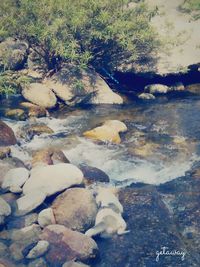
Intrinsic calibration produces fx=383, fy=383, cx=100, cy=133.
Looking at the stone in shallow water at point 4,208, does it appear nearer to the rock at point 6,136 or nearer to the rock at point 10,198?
the rock at point 10,198

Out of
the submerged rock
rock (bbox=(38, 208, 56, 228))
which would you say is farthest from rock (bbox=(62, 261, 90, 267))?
the submerged rock

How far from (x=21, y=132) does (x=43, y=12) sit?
5309 millimetres

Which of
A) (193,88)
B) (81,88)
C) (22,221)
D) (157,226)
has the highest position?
(81,88)

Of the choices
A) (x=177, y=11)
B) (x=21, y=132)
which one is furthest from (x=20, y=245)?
(x=177, y=11)

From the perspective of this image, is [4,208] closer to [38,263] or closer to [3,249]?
[3,249]

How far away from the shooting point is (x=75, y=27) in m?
15.0

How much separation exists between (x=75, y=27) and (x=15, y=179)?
782 cm

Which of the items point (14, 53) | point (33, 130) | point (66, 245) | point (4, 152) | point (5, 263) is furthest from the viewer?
point (14, 53)

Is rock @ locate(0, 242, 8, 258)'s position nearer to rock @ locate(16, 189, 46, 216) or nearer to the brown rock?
rock @ locate(16, 189, 46, 216)

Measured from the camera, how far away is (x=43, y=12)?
15078mm

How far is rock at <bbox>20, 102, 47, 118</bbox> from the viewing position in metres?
14.2

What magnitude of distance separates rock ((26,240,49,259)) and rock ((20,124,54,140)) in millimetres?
5638

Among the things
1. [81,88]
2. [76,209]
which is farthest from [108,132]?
[76,209]

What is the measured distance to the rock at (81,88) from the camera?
51.2ft
